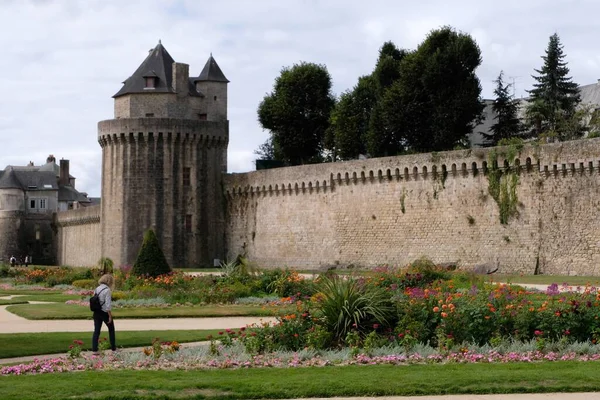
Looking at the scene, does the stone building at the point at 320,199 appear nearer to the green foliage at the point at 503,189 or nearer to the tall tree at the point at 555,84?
the green foliage at the point at 503,189

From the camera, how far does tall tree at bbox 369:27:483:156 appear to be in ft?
173

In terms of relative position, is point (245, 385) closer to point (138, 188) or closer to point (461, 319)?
point (461, 319)

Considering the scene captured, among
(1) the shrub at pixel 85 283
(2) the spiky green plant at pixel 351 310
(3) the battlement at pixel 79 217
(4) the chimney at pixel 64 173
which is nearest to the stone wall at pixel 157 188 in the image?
(3) the battlement at pixel 79 217

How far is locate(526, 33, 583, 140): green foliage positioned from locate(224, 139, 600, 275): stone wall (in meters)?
18.9

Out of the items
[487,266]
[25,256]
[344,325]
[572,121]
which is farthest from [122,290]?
[25,256]

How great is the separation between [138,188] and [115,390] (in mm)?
41495

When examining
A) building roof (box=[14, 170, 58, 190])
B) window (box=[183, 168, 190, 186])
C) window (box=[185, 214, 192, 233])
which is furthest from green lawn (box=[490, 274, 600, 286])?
building roof (box=[14, 170, 58, 190])

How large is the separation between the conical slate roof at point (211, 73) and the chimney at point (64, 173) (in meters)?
38.0

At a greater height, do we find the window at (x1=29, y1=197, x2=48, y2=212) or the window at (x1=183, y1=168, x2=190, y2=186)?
the window at (x1=29, y1=197, x2=48, y2=212)

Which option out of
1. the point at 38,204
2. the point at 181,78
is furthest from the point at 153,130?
the point at 38,204

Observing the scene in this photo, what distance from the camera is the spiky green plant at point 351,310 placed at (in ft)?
56.5

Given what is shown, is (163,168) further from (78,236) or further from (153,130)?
(78,236)

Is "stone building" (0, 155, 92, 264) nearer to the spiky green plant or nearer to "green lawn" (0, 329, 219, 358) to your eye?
"green lawn" (0, 329, 219, 358)

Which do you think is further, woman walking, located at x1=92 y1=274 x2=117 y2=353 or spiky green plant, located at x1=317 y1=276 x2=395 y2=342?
woman walking, located at x1=92 y1=274 x2=117 y2=353
